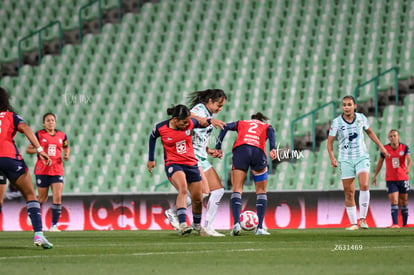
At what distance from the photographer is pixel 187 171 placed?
34.2ft

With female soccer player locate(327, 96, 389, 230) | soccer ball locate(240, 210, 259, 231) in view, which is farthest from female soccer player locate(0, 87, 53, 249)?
female soccer player locate(327, 96, 389, 230)

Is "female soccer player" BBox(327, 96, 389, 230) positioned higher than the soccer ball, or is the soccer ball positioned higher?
"female soccer player" BBox(327, 96, 389, 230)

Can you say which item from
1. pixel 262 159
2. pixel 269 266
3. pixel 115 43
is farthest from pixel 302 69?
pixel 269 266

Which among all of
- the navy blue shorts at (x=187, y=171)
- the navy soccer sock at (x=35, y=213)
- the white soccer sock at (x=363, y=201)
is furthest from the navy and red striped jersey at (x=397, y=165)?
the navy soccer sock at (x=35, y=213)

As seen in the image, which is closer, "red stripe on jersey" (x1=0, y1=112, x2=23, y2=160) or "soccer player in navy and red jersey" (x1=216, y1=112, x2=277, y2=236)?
"red stripe on jersey" (x1=0, y1=112, x2=23, y2=160)

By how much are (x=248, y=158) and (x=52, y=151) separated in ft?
13.7

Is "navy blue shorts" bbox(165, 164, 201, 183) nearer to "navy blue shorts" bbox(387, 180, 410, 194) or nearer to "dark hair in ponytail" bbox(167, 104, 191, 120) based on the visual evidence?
"dark hair in ponytail" bbox(167, 104, 191, 120)

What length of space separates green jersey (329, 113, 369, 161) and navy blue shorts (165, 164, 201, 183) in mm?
2932

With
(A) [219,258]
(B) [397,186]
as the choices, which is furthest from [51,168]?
(A) [219,258]

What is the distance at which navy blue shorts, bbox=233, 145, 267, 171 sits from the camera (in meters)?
11.1

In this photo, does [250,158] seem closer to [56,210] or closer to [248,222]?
[248,222]

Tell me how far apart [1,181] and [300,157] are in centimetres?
990

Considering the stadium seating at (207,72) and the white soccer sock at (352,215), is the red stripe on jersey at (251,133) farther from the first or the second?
the stadium seating at (207,72)

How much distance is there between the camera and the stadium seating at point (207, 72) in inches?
733
